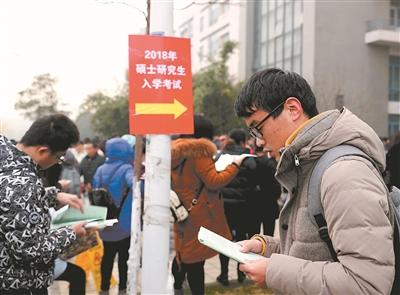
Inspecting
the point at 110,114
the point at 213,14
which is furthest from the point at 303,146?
the point at 213,14

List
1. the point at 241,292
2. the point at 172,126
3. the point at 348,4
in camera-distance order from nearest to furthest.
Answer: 1. the point at 172,126
2. the point at 241,292
3. the point at 348,4

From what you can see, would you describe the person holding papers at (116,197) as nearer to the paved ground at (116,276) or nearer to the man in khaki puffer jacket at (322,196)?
the paved ground at (116,276)

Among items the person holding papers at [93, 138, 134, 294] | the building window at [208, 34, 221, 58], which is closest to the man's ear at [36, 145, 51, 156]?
the person holding papers at [93, 138, 134, 294]

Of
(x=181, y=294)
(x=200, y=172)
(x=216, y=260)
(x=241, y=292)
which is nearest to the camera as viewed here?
(x=200, y=172)

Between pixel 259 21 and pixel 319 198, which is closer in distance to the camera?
pixel 319 198

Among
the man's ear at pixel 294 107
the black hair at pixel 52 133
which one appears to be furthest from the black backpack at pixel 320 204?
the black hair at pixel 52 133

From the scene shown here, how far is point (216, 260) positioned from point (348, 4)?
21524mm

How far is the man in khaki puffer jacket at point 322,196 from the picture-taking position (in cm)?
124

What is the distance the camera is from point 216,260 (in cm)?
612

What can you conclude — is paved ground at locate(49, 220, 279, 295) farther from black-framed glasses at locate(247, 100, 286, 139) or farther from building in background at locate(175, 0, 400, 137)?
building in background at locate(175, 0, 400, 137)

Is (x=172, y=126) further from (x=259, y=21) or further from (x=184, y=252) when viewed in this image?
(x=259, y=21)

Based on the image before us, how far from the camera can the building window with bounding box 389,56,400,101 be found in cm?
2515

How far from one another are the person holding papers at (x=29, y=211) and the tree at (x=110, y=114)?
1248 inches

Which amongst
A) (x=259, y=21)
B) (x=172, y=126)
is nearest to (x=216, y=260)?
(x=172, y=126)
